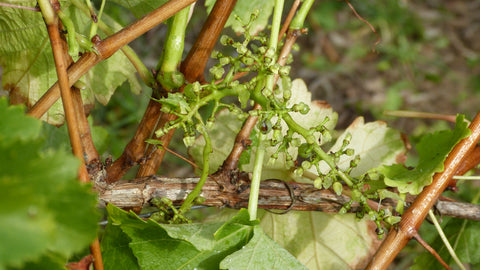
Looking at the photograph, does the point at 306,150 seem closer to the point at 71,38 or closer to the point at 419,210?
the point at 419,210

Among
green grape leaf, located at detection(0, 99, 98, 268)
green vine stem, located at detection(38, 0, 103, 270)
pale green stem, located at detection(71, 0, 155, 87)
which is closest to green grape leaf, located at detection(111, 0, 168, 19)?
pale green stem, located at detection(71, 0, 155, 87)

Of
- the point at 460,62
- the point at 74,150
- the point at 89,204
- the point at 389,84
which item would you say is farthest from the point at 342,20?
the point at 89,204

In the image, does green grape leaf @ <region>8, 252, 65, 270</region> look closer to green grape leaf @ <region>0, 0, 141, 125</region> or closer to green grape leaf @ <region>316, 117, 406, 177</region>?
green grape leaf @ <region>0, 0, 141, 125</region>

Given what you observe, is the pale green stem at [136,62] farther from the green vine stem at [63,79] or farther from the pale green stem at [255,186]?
the pale green stem at [255,186]

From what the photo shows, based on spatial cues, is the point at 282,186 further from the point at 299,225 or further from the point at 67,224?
the point at 67,224

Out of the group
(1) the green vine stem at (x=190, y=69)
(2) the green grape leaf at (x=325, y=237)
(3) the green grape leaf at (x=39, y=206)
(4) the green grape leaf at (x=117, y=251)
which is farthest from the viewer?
(2) the green grape leaf at (x=325, y=237)

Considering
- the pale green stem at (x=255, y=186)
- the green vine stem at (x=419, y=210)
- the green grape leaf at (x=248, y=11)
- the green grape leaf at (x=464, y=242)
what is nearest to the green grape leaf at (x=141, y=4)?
the green grape leaf at (x=248, y=11)
